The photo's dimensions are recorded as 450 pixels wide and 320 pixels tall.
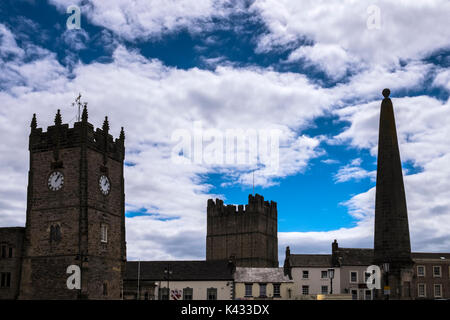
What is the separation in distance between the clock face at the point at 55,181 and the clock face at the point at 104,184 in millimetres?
3616

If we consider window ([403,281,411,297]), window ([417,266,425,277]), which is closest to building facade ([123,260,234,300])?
window ([417,266,425,277])

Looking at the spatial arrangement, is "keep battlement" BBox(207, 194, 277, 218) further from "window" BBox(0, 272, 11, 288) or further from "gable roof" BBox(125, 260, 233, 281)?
"window" BBox(0, 272, 11, 288)

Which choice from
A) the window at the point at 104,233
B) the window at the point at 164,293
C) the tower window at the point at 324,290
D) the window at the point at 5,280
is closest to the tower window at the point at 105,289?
the window at the point at 104,233

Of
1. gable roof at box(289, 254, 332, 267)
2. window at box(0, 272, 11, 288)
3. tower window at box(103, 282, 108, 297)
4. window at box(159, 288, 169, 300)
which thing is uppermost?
gable roof at box(289, 254, 332, 267)

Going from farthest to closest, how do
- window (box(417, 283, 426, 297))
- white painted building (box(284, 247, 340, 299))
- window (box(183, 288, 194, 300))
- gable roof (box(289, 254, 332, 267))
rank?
gable roof (box(289, 254, 332, 267)), window (box(417, 283, 426, 297)), white painted building (box(284, 247, 340, 299)), window (box(183, 288, 194, 300))

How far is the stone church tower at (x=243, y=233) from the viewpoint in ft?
351

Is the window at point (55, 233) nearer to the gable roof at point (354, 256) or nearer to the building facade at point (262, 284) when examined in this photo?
the building facade at point (262, 284)

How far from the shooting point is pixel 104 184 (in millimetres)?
55031

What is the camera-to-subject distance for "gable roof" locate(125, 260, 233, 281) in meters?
76.8

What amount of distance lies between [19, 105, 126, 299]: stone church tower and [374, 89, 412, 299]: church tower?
26.8 metres
